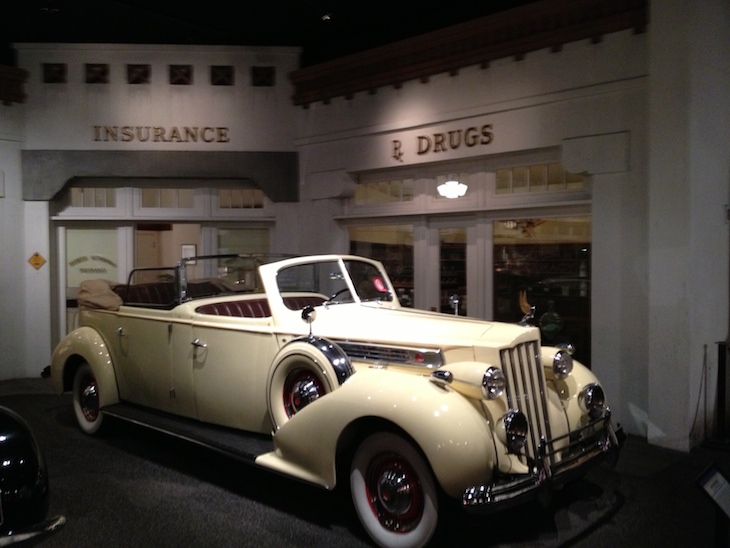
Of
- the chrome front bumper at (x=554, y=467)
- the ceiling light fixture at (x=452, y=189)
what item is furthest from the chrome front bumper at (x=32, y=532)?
the ceiling light fixture at (x=452, y=189)

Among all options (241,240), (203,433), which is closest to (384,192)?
(241,240)

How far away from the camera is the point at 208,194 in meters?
9.18

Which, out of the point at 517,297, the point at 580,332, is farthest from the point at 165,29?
the point at 580,332

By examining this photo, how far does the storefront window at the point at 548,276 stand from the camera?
661 centimetres

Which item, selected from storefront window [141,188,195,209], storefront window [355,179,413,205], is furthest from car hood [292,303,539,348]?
storefront window [141,188,195,209]

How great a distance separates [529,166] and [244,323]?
11.8 feet

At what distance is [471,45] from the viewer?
23.0 feet

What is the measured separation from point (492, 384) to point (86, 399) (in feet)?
14.4

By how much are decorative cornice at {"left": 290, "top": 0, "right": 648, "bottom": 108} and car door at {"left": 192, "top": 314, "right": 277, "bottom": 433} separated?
394 cm

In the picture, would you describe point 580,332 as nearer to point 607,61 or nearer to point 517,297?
point 517,297

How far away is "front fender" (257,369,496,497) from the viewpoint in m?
3.34

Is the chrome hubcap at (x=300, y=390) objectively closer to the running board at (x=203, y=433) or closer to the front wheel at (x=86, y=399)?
the running board at (x=203, y=433)

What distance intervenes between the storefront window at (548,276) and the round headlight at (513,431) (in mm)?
3356

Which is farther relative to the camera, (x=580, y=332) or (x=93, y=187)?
(x=93, y=187)
